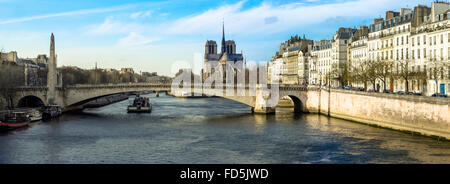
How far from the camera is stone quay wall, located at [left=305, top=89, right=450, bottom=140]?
27.2 metres

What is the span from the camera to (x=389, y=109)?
3297 centimetres

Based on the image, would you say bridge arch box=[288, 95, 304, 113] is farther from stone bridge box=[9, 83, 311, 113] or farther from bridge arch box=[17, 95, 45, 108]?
bridge arch box=[17, 95, 45, 108]

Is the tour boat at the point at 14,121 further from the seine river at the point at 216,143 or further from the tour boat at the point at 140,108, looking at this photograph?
the tour boat at the point at 140,108

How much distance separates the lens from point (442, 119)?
87.9 ft

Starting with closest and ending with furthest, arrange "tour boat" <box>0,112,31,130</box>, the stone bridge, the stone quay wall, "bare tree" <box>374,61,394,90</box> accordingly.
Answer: the stone quay wall → "tour boat" <box>0,112,31,130</box> → "bare tree" <box>374,61,394,90</box> → the stone bridge

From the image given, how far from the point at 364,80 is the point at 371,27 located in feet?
27.5

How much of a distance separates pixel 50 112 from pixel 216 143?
66.8 ft

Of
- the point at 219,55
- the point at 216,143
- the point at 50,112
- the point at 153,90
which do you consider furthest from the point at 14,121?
the point at 219,55

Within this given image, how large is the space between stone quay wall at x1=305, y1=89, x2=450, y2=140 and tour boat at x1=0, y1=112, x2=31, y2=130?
79.7 ft

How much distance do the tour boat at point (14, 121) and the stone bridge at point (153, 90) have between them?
1299 centimetres

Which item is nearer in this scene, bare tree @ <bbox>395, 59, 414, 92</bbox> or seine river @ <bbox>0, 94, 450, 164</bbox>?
seine river @ <bbox>0, 94, 450, 164</bbox>

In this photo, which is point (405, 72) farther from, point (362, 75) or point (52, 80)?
point (52, 80)

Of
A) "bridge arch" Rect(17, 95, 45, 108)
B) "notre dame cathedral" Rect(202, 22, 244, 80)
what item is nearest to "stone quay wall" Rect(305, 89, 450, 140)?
"bridge arch" Rect(17, 95, 45, 108)
